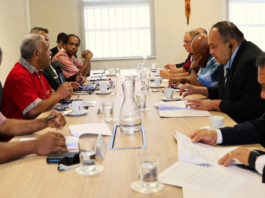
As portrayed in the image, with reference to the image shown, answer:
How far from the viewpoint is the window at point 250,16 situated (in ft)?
22.5

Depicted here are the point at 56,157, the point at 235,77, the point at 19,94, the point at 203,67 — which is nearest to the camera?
the point at 56,157

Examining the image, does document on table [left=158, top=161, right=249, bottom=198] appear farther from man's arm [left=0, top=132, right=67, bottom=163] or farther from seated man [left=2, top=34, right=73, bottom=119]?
seated man [left=2, top=34, right=73, bottom=119]

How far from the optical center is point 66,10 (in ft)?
21.5

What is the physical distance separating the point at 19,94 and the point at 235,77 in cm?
150

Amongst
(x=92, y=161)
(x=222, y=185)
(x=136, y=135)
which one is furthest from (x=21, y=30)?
(x=222, y=185)

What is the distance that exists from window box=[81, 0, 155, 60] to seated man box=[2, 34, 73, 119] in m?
4.16

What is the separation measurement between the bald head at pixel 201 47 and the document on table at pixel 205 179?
2.28m

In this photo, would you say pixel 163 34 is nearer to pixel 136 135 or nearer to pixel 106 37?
pixel 106 37

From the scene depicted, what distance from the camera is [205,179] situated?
1.13m

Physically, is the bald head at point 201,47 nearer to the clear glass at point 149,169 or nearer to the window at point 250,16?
the clear glass at point 149,169

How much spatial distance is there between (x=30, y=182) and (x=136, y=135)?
25.9 inches

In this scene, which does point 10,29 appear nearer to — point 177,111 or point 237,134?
point 177,111

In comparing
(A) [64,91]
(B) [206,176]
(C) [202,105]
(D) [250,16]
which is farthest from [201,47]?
(D) [250,16]

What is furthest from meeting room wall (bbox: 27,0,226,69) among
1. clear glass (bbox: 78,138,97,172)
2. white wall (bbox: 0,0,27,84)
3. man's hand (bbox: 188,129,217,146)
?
clear glass (bbox: 78,138,97,172)
